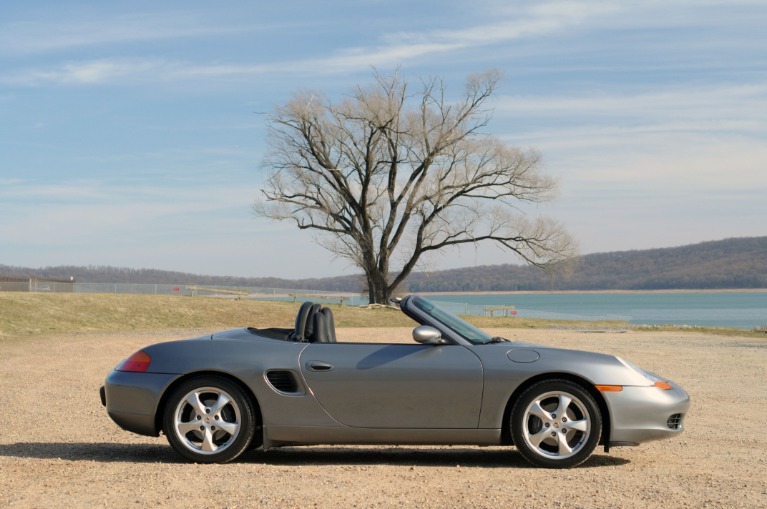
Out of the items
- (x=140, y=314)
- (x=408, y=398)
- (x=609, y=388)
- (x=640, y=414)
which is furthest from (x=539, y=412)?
(x=140, y=314)

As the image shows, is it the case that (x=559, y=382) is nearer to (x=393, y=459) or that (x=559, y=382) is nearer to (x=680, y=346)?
(x=393, y=459)

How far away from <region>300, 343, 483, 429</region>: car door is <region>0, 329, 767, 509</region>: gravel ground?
367 mm

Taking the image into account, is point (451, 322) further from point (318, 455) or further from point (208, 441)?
point (208, 441)

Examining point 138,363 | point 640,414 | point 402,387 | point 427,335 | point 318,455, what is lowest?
point 318,455

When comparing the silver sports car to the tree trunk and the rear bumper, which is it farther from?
the tree trunk

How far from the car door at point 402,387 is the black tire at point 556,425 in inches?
14.3

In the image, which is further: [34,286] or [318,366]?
[34,286]

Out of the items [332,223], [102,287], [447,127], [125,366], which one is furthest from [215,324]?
[125,366]

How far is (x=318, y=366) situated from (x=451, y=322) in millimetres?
1105

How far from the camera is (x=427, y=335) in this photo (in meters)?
7.51

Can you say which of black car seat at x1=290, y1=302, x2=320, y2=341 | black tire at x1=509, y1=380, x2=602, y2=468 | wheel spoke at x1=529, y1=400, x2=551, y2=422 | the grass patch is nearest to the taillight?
black car seat at x1=290, y1=302, x2=320, y2=341

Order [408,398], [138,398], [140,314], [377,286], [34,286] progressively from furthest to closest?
[34,286], [377,286], [140,314], [138,398], [408,398]

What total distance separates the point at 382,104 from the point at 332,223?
24.4ft

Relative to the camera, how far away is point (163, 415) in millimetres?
7691
